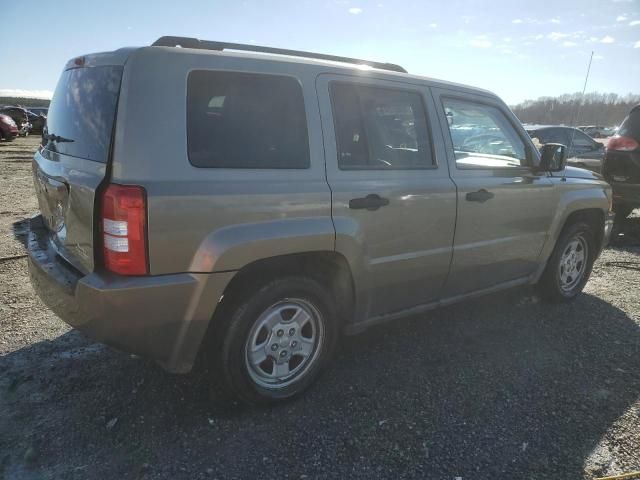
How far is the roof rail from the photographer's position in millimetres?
2408

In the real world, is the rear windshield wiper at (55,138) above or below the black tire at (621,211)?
above

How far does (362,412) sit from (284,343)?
0.61m

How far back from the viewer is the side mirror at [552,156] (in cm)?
383

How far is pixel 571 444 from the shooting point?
2.57 meters

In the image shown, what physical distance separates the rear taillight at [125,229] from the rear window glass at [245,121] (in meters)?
0.34

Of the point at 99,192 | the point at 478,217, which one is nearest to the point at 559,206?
the point at 478,217

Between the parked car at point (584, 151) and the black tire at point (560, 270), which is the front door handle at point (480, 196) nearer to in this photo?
the black tire at point (560, 270)

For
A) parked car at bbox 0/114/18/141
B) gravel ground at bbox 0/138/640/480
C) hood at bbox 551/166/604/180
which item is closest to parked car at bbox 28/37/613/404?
gravel ground at bbox 0/138/640/480

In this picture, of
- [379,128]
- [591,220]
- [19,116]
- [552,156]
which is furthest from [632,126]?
[19,116]

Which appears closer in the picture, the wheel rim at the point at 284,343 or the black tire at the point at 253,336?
the black tire at the point at 253,336

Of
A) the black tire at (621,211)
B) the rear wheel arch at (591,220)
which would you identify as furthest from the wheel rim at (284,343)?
the black tire at (621,211)

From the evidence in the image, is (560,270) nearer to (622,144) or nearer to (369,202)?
(369,202)

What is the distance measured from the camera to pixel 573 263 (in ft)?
15.0

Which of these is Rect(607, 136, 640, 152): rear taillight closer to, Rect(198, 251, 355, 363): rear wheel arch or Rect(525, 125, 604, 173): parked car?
Rect(525, 125, 604, 173): parked car
